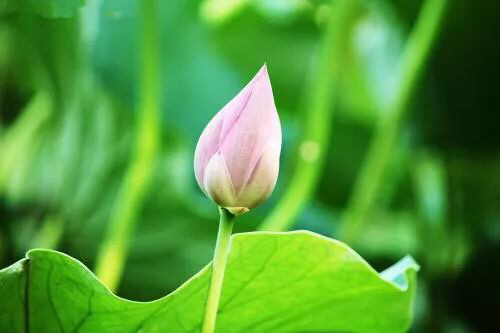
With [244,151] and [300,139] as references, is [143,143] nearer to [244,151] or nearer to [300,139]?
[300,139]

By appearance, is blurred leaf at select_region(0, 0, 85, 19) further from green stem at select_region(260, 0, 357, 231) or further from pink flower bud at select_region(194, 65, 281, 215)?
green stem at select_region(260, 0, 357, 231)

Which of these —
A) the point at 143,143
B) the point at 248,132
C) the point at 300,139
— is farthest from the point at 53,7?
the point at 300,139

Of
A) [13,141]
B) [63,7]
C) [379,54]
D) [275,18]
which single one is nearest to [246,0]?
[275,18]

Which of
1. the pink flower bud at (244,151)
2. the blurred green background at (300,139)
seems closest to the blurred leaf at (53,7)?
the pink flower bud at (244,151)

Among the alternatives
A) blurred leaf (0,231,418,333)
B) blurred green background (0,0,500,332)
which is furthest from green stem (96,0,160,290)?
blurred leaf (0,231,418,333)

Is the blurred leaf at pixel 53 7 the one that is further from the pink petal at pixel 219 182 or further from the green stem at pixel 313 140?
the green stem at pixel 313 140

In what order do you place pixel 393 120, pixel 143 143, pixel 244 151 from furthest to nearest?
pixel 393 120, pixel 143 143, pixel 244 151

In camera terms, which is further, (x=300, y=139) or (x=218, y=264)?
(x=300, y=139)

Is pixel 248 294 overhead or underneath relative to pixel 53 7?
underneath
